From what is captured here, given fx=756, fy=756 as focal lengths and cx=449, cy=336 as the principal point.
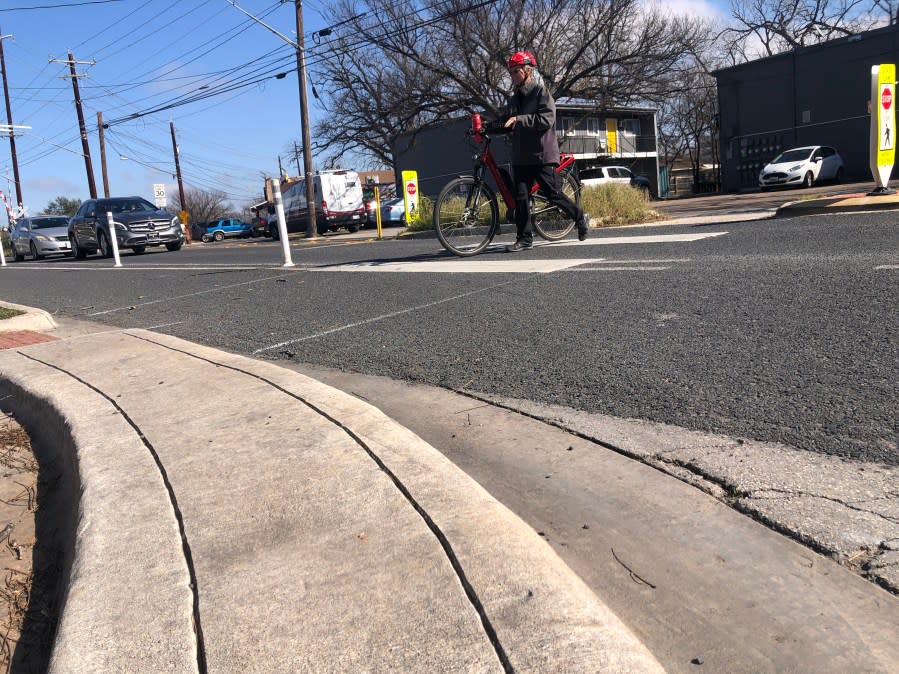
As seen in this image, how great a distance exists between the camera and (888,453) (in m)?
2.50

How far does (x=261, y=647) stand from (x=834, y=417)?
2224 millimetres

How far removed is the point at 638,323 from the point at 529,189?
404cm

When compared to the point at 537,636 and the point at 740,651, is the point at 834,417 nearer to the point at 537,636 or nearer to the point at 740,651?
the point at 740,651

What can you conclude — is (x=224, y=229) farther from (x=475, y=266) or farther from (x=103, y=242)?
(x=475, y=266)

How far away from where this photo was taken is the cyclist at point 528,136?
25.5 feet

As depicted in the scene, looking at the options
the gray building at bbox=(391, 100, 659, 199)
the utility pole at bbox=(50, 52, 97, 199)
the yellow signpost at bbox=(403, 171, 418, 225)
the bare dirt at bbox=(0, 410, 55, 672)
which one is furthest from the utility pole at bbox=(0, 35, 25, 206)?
the bare dirt at bbox=(0, 410, 55, 672)

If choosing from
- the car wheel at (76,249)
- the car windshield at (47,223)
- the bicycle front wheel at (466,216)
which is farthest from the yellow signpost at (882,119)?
the car windshield at (47,223)

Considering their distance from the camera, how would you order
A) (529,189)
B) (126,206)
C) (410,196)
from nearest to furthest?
1. (529,189)
2. (410,196)
3. (126,206)

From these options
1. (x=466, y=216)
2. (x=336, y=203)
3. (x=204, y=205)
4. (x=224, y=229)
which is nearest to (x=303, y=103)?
(x=336, y=203)

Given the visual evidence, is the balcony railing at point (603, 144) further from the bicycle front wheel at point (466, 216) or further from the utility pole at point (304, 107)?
the bicycle front wheel at point (466, 216)

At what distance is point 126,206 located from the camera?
21.5 meters

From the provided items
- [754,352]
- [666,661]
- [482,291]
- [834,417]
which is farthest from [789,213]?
[666,661]

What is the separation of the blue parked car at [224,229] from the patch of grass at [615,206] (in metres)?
42.1

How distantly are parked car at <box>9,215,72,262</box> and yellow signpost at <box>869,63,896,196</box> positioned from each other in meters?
21.6
